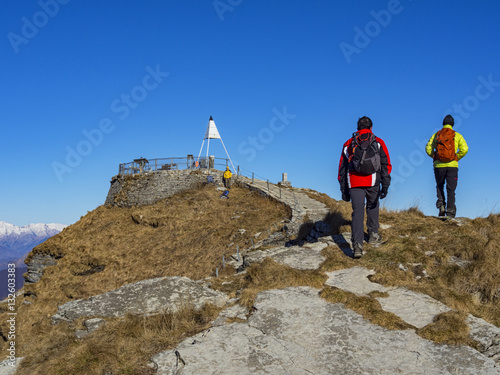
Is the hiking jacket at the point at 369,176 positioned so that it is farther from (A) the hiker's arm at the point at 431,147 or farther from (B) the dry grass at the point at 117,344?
(B) the dry grass at the point at 117,344

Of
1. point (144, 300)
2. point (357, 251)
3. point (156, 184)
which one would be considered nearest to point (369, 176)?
point (357, 251)

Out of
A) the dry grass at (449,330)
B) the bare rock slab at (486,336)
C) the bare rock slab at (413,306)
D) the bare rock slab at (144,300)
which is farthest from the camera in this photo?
the bare rock slab at (144,300)

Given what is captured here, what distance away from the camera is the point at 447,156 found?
1010 centimetres

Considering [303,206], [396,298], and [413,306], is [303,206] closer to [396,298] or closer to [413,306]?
[396,298]

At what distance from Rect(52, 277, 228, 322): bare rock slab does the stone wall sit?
23.7 meters

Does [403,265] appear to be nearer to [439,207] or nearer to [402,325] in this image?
[402,325]

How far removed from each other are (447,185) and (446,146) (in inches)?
45.4

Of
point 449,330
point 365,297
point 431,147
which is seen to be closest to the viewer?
point 449,330

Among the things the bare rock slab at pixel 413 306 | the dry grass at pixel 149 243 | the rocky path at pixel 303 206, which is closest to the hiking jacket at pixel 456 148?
the bare rock slab at pixel 413 306

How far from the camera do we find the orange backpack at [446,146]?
1005cm

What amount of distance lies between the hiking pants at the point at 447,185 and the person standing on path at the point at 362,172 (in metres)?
3.54

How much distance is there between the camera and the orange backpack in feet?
33.0

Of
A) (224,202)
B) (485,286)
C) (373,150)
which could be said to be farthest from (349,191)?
(224,202)

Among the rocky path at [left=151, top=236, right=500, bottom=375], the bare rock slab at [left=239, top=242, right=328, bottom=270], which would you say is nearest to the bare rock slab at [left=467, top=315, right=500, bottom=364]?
the rocky path at [left=151, top=236, right=500, bottom=375]
